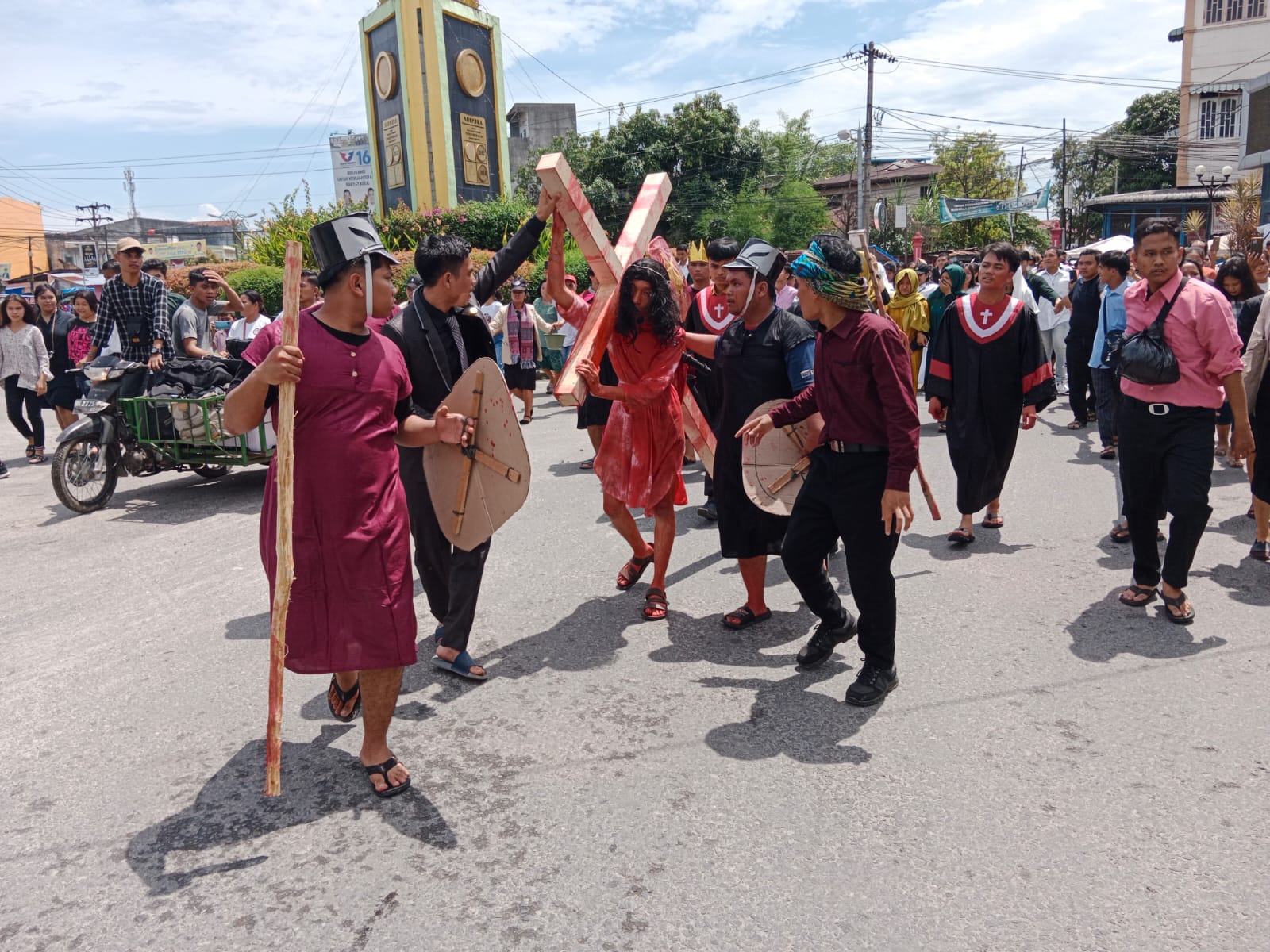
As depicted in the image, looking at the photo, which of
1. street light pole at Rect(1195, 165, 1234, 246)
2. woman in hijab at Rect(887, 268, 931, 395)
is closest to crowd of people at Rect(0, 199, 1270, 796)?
woman in hijab at Rect(887, 268, 931, 395)

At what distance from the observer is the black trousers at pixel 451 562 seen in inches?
164

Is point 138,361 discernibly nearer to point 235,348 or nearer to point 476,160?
point 235,348

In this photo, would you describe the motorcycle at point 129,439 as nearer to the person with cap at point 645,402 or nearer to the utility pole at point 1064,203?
the person with cap at point 645,402

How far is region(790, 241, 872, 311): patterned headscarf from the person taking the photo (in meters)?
3.72

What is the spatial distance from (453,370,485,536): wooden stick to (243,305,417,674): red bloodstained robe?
0.66 meters

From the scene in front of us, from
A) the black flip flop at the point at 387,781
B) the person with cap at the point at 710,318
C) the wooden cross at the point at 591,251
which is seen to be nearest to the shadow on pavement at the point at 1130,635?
the person with cap at the point at 710,318

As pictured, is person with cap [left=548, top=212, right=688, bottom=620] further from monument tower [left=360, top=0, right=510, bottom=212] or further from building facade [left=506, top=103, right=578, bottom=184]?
building facade [left=506, top=103, right=578, bottom=184]

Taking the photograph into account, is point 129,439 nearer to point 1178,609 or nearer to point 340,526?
point 340,526

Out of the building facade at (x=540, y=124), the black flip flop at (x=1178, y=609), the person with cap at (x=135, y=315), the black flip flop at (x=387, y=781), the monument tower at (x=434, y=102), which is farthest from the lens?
the building facade at (x=540, y=124)

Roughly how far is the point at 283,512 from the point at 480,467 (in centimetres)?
108

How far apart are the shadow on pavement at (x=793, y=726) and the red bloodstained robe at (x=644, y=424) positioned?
4.15 ft

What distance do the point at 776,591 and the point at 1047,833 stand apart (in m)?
2.63

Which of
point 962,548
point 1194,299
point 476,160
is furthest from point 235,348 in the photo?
point 476,160

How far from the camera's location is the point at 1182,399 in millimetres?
4621
